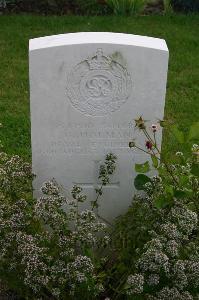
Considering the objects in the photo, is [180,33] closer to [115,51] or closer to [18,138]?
[18,138]

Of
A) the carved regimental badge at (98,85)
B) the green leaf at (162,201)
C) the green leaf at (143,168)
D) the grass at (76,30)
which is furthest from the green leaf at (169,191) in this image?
the grass at (76,30)

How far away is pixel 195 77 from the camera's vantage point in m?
7.17

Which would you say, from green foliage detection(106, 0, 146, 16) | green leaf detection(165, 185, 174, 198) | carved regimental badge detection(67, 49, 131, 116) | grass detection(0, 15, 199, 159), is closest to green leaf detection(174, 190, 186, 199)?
green leaf detection(165, 185, 174, 198)

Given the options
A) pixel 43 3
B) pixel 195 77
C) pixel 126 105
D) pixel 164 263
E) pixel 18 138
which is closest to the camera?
pixel 164 263

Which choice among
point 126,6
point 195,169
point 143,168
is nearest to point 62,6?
point 126,6

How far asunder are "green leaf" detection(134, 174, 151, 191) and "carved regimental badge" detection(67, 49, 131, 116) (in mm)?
439

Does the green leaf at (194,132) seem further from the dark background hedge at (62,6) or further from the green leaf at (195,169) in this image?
the dark background hedge at (62,6)

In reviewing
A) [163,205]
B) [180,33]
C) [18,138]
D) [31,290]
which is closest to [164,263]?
[163,205]

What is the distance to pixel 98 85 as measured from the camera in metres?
3.87

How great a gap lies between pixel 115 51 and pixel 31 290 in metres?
1.46

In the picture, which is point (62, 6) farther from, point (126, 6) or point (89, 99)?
point (89, 99)

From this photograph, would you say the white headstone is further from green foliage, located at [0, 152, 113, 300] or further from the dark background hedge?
the dark background hedge

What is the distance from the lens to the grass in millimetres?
6086

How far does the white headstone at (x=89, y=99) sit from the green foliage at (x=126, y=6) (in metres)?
4.98
